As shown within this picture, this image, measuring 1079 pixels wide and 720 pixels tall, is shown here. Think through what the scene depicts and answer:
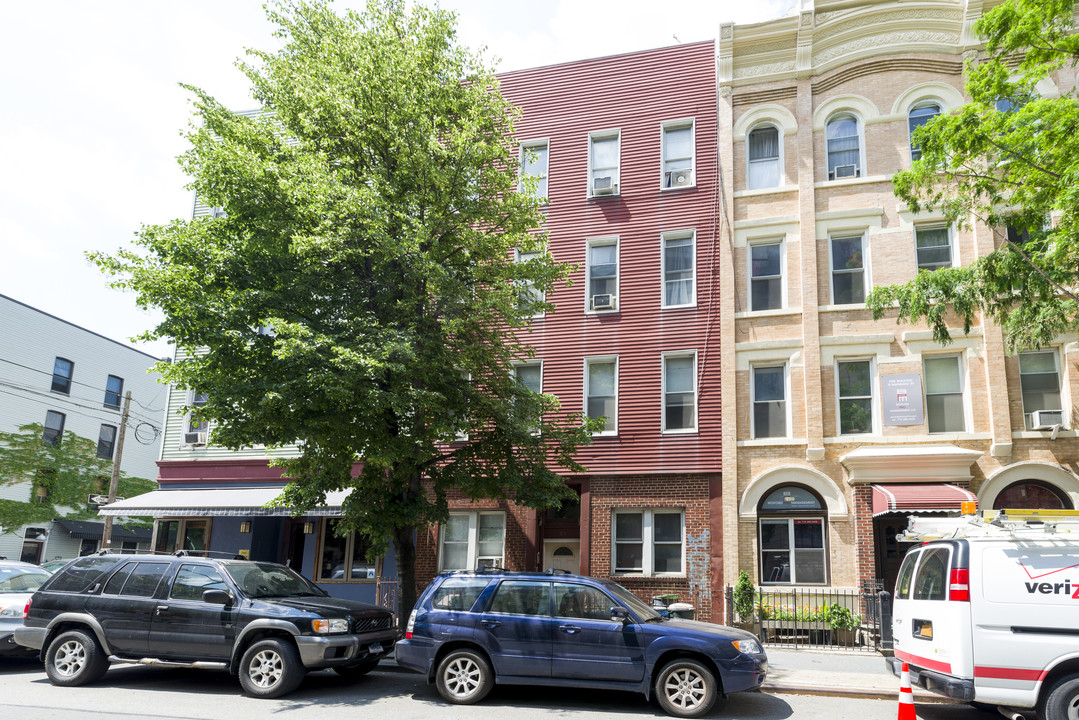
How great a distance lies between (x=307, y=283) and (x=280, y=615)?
5526mm

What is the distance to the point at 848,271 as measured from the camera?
18547 mm

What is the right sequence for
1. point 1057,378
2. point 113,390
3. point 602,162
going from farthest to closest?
point 113,390 < point 602,162 < point 1057,378

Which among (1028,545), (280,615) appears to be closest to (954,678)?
(1028,545)

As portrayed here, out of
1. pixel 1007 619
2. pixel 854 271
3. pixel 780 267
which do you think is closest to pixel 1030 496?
pixel 854 271

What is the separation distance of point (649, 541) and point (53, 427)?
94.7ft

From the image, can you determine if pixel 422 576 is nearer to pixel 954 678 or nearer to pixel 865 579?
pixel 865 579

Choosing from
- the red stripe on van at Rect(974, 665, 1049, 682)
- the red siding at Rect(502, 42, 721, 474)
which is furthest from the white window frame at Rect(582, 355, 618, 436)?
the red stripe on van at Rect(974, 665, 1049, 682)

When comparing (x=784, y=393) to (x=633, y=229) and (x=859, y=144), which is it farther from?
(x=859, y=144)

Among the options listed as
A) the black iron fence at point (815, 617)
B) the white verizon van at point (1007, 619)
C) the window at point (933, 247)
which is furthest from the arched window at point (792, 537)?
the white verizon van at point (1007, 619)

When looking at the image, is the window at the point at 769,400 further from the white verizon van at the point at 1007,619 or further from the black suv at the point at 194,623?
the black suv at the point at 194,623

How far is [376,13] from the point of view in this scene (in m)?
14.7

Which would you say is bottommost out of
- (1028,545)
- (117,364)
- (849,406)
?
(1028,545)

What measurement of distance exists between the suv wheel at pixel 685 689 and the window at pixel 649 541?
879 cm

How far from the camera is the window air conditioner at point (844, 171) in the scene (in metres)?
19.1
